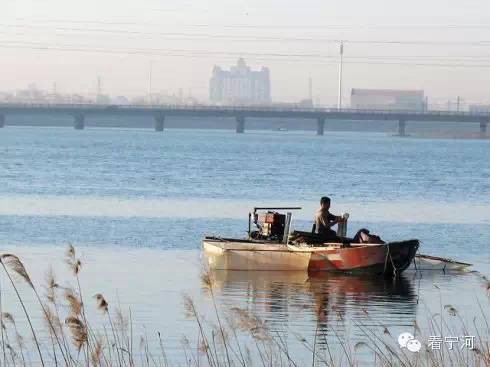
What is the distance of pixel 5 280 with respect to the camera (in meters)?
27.0

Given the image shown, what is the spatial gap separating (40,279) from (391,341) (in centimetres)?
1043

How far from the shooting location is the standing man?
3052 centimetres

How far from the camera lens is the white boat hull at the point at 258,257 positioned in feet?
103

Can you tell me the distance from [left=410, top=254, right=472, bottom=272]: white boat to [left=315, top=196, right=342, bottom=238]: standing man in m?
2.38

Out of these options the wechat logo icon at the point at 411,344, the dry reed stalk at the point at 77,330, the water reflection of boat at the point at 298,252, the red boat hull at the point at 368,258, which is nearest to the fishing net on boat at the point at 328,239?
the water reflection of boat at the point at 298,252

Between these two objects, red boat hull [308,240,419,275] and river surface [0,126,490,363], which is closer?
river surface [0,126,490,363]

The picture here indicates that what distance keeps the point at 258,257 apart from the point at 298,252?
922 millimetres

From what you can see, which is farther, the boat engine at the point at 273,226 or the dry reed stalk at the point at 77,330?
the boat engine at the point at 273,226

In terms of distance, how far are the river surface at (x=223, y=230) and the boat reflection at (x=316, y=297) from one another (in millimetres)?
35

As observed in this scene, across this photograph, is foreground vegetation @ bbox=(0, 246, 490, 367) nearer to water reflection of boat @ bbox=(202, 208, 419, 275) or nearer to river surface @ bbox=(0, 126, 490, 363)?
river surface @ bbox=(0, 126, 490, 363)

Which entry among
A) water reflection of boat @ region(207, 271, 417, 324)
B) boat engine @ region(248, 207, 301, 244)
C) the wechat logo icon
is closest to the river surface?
water reflection of boat @ region(207, 271, 417, 324)

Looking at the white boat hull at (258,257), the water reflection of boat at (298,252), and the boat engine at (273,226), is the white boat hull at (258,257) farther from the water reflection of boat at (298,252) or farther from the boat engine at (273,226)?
the boat engine at (273,226)

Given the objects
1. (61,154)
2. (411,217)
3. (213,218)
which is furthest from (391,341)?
(61,154)

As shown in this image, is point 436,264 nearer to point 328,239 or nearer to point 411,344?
point 328,239
